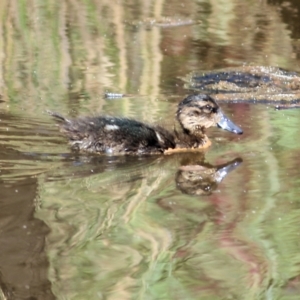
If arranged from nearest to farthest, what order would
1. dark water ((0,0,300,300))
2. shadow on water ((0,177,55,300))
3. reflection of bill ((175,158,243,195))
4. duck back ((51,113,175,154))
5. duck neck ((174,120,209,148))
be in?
shadow on water ((0,177,55,300)) → dark water ((0,0,300,300)) → reflection of bill ((175,158,243,195)) → duck back ((51,113,175,154)) → duck neck ((174,120,209,148))

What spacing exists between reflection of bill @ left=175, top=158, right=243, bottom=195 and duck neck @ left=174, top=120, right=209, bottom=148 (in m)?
0.29

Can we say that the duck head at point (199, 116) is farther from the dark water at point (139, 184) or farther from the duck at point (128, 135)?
the dark water at point (139, 184)

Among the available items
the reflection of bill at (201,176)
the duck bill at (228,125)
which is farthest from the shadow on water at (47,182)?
the duck bill at (228,125)

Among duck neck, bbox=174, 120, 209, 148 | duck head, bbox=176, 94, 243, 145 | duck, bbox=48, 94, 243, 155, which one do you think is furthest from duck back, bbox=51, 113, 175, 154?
duck head, bbox=176, 94, 243, 145

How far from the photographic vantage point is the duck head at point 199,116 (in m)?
5.43

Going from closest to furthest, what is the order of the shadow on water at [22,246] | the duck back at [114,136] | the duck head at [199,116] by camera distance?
the shadow on water at [22,246], the duck back at [114,136], the duck head at [199,116]

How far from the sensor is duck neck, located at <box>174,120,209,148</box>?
529cm

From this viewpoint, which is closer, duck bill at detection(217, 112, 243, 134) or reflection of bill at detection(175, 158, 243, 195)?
reflection of bill at detection(175, 158, 243, 195)

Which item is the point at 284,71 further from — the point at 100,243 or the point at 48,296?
the point at 48,296

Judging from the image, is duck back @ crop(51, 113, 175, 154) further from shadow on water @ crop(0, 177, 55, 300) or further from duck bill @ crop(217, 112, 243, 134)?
shadow on water @ crop(0, 177, 55, 300)

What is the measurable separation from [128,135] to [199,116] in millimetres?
604

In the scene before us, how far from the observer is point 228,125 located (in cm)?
537

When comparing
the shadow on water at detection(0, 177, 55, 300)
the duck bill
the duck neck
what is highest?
the shadow on water at detection(0, 177, 55, 300)

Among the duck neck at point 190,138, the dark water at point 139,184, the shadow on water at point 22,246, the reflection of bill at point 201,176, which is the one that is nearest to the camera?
the shadow on water at point 22,246
